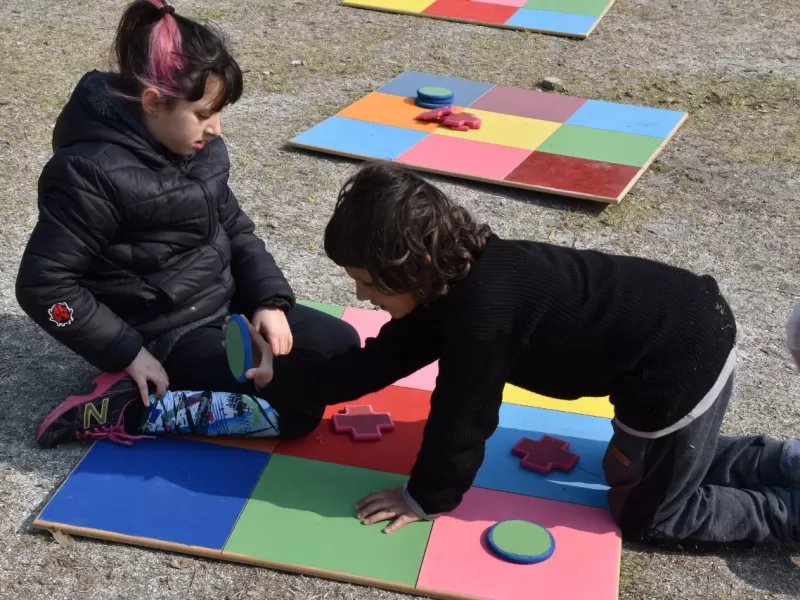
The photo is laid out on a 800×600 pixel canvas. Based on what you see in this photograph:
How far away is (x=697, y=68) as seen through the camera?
569 centimetres

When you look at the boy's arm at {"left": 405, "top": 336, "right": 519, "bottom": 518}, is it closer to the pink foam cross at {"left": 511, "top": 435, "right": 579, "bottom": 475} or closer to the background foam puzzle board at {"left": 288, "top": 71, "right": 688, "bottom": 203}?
the pink foam cross at {"left": 511, "top": 435, "right": 579, "bottom": 475}

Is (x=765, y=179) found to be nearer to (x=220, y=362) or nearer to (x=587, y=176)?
(x=587, y=176)

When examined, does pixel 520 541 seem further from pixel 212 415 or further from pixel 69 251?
pixel 69 251

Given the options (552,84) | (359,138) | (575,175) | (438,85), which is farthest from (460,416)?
(552,84)

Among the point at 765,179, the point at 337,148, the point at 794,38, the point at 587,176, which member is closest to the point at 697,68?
the point at 794,38

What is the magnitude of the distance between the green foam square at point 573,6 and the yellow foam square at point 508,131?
2.12m

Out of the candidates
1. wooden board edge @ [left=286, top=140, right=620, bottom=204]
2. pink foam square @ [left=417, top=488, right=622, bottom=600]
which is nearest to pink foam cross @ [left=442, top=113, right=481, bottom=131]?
wooden board edge @ [left=286, top=140, right=620, bottom=204]

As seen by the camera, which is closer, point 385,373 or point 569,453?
point 385,373

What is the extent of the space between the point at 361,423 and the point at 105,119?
1001 millimetres

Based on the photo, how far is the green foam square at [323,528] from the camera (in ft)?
7.10

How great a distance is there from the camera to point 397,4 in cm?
648

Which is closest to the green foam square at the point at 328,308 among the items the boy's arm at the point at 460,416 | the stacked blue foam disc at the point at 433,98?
the boy's arm at the point at 460,416

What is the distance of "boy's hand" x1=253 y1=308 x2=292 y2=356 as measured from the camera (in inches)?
100

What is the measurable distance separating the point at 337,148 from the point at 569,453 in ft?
6.96
